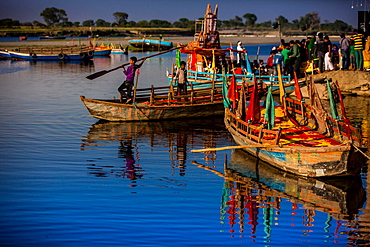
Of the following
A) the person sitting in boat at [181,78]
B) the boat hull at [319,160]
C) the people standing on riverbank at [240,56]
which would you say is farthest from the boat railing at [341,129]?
the people standing on riverbank at [240,56]

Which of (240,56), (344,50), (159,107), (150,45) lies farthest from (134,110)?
(150,45)

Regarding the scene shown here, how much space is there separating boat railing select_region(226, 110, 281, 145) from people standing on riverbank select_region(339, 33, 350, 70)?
40.7 ft

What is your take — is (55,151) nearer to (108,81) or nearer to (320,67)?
(320,67)

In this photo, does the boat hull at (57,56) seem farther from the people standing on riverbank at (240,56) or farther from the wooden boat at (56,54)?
the people standing on riverbank at (240,56)

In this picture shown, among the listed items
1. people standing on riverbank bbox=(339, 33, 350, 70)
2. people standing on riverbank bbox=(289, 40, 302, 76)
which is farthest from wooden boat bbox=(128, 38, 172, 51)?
people standing on riverbank bbox=(289, 40, 302, 76)

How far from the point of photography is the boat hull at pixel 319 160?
1252 centimetres

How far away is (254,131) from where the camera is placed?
15734 millimetres

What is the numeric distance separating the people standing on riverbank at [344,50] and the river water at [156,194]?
27.1 feet

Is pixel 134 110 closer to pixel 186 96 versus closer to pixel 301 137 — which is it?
pixel 186 96

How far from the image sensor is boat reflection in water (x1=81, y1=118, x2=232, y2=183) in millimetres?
14836

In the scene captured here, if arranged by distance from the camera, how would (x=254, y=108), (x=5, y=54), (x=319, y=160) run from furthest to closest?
(x=5, y=54)
(x=254, y=108)
(x=319, y=160)

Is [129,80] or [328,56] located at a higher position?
[328,56]

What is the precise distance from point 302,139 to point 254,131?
5.73ft

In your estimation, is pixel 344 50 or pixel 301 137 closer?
pixel 301 137
